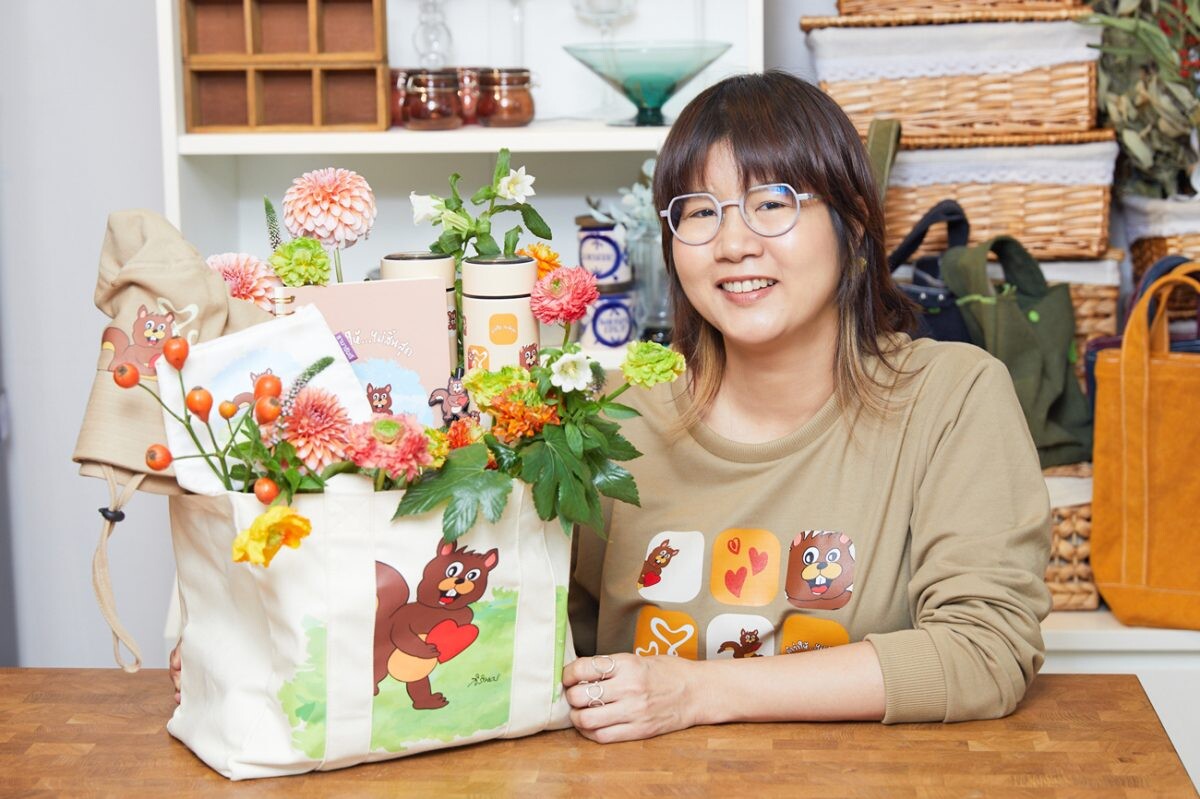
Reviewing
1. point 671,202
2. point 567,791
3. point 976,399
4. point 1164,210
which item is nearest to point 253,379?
point 567,791

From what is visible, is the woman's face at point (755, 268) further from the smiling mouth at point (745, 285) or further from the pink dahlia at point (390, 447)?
the pink dahlia at point (390, 447)

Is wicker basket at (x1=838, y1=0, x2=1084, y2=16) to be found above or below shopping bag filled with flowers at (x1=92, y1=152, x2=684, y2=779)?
above

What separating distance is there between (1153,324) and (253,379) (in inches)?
60.4

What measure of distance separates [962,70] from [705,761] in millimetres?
1517

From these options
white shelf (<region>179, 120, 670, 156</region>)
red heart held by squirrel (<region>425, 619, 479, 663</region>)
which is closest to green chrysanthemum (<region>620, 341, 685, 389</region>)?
red heart held by squirrel (<region>425, 619, 479, 663</region>)

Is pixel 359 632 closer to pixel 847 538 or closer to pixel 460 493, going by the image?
pixel 460 493

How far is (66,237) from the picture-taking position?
242 centimetres

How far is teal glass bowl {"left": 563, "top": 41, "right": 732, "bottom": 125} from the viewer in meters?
2.12

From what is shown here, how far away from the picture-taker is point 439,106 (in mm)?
2156

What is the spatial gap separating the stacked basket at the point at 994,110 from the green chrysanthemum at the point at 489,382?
4.47ft

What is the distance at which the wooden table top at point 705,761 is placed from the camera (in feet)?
3.31

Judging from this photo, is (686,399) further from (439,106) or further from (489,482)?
(439,106)

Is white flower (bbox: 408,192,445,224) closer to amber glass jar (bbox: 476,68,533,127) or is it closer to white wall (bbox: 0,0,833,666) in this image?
amber glass jar (bbox: 476,68,533,127)
